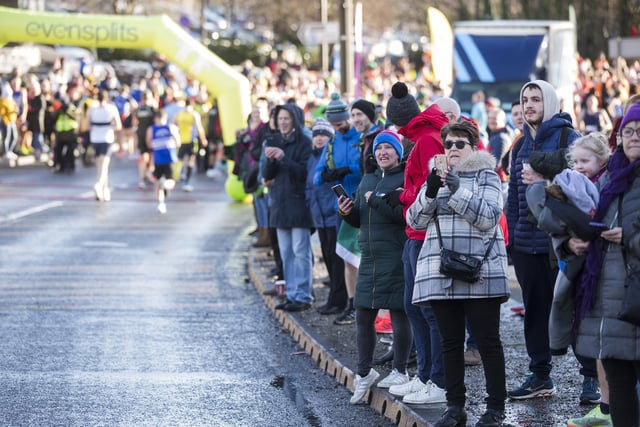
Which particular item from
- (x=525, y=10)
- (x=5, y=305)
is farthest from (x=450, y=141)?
(x=525, y=10)

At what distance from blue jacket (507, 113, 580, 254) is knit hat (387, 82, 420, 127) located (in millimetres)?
868

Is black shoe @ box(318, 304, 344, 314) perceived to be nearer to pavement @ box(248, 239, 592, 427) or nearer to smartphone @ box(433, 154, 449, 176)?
pavement @ box(248, 239, 592, 427)

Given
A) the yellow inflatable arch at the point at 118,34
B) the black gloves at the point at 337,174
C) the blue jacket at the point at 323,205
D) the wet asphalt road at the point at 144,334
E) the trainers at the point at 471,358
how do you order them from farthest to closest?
the yellow inflatable arch at the point at 118,34
the blue jacket at the point at 323,205
the black gloves at the point at 337,174
the trainers at the point at 471,358
the wet asphalt road at the point at 144,334

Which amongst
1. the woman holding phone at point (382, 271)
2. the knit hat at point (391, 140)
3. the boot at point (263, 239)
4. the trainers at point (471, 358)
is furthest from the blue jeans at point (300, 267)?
the boot at point (263, 239)

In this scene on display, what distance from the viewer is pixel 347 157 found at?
35.6ft

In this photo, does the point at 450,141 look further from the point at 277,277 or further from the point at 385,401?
the point at 277,277

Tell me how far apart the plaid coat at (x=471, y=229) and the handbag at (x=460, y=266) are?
0.13 feet

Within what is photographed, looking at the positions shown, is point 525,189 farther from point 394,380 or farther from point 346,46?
point 346,46

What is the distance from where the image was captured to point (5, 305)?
1279 centimetres

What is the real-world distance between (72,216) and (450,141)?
1476 centimetres

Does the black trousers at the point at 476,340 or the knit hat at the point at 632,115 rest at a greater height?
the knit hat at the point at 632,115

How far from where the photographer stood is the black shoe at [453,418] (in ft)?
24.0

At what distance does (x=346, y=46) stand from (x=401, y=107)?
12.1 m

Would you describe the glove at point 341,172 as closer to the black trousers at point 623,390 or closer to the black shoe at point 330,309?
the black shoe at point 330,309
